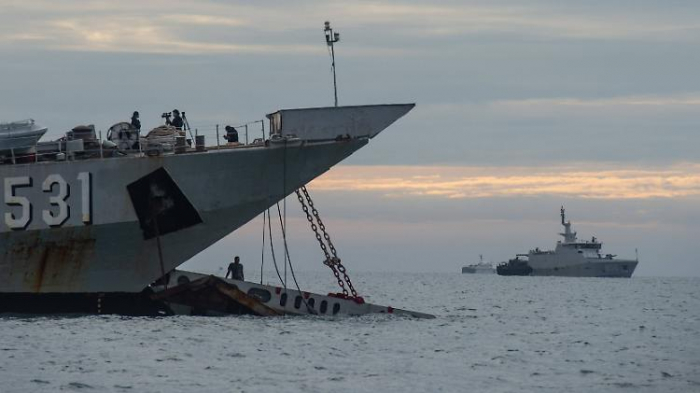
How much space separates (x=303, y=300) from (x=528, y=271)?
140 m

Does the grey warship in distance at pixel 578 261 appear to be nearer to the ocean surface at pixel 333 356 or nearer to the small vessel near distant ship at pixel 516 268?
the small vessel near distant ship at pixel 516 268

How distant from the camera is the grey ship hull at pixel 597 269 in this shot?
540 feet

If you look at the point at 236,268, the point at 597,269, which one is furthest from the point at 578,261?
the point at 236,268

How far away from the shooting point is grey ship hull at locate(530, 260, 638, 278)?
540ft

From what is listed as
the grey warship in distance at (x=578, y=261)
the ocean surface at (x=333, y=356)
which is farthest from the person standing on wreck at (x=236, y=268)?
the grey warship in distance at (x=578, y=261)

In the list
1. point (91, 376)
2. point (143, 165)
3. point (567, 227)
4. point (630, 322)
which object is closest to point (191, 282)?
point (143, 165)

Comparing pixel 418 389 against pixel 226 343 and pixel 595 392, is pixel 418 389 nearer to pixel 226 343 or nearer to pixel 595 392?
pixel 595 392

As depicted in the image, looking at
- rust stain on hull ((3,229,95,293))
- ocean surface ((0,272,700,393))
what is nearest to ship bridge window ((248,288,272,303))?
ocean surface ((0,272,700,393))

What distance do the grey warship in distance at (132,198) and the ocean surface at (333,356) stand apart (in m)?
1.65

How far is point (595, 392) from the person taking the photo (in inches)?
1200

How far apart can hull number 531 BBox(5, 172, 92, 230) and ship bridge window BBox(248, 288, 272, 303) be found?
586 centimetres

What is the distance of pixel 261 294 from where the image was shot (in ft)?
144

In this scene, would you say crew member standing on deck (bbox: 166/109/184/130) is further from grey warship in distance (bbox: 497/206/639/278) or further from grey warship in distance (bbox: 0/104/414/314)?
grey warship in distance (bbox: 497/206/639/278)

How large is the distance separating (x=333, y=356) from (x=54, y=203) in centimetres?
1134
